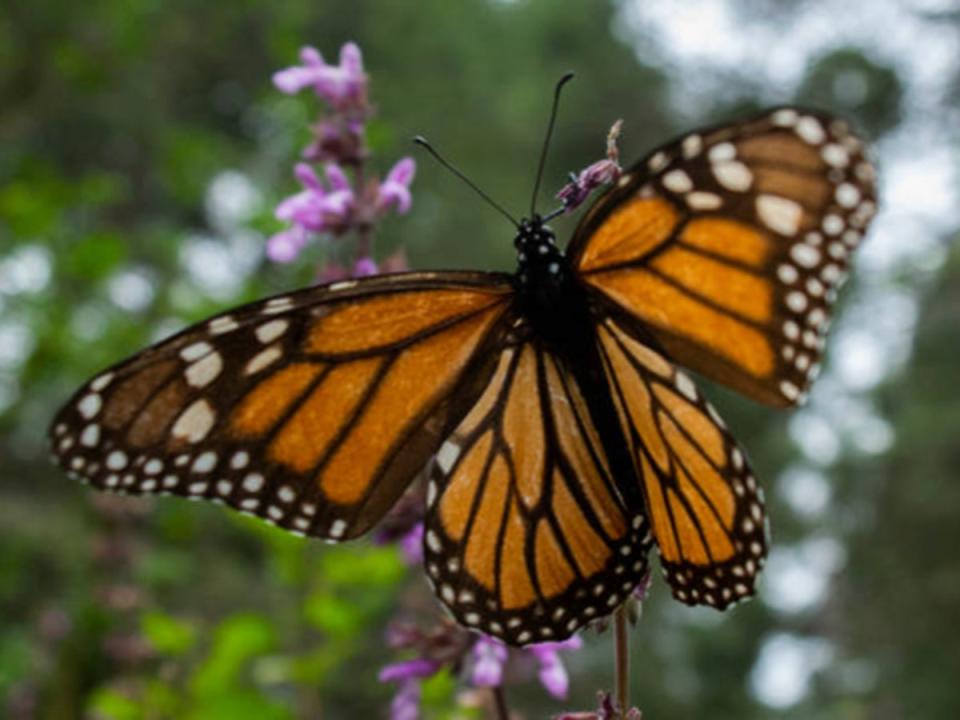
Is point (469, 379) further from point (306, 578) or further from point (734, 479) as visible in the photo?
point (306, 578)

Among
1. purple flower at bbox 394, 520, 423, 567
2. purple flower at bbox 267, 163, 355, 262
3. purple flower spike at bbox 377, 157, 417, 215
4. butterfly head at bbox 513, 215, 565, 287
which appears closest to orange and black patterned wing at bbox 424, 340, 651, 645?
butterfly head at bbox 513, 215, 565, 287

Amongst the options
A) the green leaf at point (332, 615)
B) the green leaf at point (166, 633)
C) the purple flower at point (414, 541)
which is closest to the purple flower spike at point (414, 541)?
the purple flower at point (414, 541)

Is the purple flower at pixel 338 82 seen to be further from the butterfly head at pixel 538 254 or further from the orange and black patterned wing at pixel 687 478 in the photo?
the orange and black patterned wing at pixel 687 478

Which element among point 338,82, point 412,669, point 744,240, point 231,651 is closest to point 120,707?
point 231,651

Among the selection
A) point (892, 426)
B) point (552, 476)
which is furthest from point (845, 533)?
point (552, 476)

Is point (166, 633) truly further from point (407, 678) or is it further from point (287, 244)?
point (287, 244)

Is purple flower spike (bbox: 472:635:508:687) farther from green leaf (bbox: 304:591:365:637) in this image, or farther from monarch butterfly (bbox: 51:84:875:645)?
green leaf (bbox: 304:591:365:637)

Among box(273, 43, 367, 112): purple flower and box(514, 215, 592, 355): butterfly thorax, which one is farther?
box(273, 43, 367, 112): purple flower
